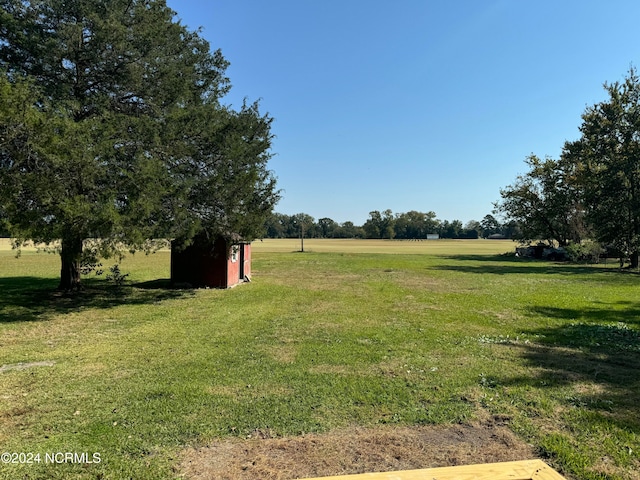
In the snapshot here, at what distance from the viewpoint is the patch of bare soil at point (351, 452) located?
3.19 meters

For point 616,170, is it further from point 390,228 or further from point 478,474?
point 390,228

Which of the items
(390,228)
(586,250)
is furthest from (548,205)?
(390,228)

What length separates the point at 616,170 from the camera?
24.8 metres

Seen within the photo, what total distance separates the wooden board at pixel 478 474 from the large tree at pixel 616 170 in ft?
91.7

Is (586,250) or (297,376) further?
(586,250)

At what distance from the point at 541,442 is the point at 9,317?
460 inches

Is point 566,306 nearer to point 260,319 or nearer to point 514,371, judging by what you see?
point 514,371

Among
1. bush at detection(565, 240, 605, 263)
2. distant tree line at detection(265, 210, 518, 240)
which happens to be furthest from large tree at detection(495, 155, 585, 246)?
distant tree line at detection(265, 210, 518, 240)

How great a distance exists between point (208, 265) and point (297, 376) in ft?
38.0

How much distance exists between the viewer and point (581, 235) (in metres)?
40.5

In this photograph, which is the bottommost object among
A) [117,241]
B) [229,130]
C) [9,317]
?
[9,317]

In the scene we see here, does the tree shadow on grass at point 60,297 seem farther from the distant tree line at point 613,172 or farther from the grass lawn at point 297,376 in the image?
the distant tree line at point 613,172

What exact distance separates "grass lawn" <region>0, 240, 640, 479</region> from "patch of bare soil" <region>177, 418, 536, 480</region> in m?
0.19

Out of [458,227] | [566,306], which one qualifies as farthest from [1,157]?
[458,227]
